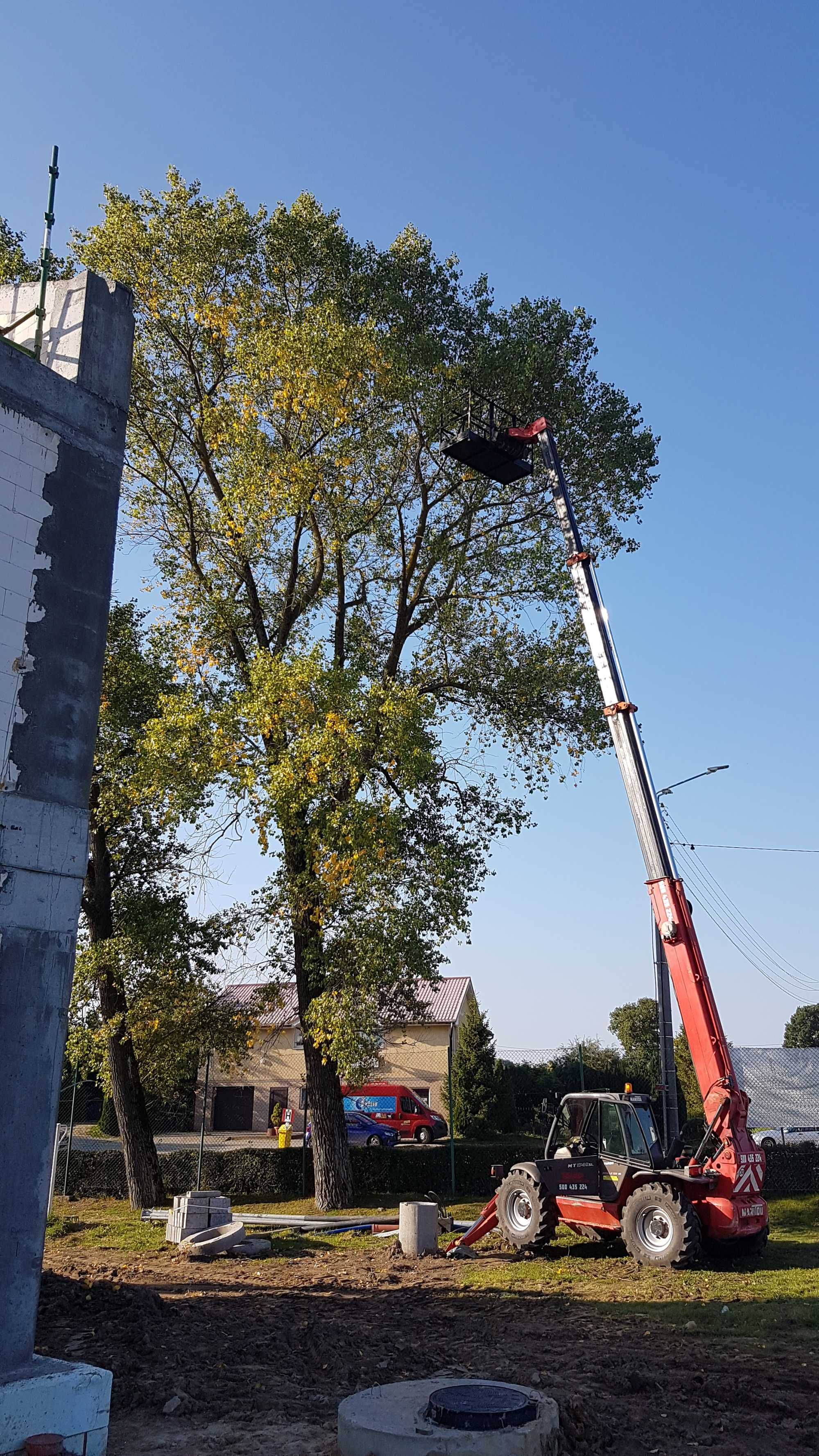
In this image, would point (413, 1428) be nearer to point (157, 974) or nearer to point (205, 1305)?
point (205, 1305)

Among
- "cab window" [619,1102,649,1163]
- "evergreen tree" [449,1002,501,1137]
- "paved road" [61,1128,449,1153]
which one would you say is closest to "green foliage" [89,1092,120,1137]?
"paved road" [61,1128,449,1153]

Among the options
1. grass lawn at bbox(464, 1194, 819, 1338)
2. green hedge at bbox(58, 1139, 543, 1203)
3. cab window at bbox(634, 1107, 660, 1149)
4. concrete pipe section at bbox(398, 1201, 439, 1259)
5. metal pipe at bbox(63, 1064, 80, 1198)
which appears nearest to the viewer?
grass lawn at bbox(464, 1194, 819, 1338)

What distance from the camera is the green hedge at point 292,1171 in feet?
71.7

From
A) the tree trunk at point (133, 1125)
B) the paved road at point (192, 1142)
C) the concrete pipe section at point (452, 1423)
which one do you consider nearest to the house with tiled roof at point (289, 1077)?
the paved road at point (192, 1142)

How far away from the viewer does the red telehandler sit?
43.7ft

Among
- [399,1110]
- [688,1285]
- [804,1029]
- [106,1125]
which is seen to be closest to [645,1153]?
[688,1285]

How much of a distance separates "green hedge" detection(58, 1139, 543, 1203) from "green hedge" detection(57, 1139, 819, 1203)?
0.05ft

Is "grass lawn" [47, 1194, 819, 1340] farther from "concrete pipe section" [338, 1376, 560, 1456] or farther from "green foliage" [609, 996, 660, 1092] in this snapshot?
"green foliage" [609, 996, 660, 1092]

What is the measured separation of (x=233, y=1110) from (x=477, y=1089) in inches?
499

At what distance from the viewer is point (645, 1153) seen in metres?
14.4

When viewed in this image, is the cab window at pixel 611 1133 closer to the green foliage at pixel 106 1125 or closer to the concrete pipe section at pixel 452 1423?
the concrete pipe section at pixel 452 1423

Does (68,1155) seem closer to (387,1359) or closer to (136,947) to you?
(136,947)

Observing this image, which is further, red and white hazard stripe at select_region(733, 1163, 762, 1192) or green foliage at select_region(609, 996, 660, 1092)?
green foliage at select_region(609, 996, 660, 1092)

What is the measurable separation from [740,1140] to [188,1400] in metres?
8.16
